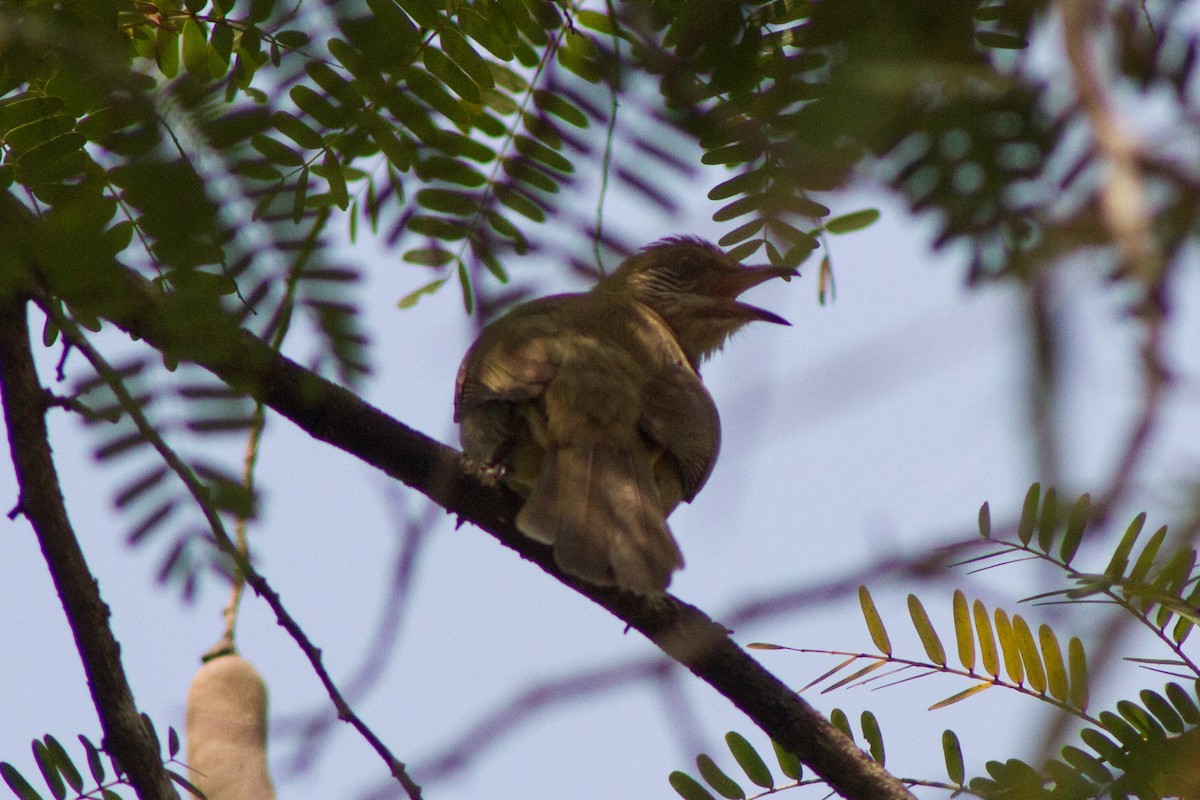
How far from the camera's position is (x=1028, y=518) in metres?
3.17

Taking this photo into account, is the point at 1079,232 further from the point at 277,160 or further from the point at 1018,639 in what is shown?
the point at 1018,639

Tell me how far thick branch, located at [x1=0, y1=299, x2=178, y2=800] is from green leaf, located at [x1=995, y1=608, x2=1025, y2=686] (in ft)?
7.45

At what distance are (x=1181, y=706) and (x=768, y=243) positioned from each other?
4.69 feet

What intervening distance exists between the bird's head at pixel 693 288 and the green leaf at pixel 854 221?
9.23 ft

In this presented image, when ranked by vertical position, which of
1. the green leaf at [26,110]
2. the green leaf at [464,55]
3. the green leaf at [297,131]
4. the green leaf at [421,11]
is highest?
the green leaf at [464,55]

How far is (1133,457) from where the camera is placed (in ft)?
3.70

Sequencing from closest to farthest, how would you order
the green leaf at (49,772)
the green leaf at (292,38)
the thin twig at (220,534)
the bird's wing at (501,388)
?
the thin twig at (220,534) < the green leaf at (292,38) < the green leaf at (49,772) < the bird's wing at (501,388)

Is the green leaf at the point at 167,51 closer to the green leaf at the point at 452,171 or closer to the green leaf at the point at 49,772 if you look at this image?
the green leaf at the point at 452,171

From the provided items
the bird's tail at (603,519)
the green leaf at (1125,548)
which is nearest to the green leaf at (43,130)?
the bird's tail at (603,519)

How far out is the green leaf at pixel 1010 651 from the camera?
11.0 feet

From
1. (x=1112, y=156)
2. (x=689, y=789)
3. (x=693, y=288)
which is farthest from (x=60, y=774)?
(x=693, y=288)

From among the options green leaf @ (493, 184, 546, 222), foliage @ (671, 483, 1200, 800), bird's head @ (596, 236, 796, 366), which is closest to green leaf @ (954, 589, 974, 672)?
foliage @ (671, 483, 1200, 800)

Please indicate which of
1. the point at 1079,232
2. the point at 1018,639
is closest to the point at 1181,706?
the point at 1018,639

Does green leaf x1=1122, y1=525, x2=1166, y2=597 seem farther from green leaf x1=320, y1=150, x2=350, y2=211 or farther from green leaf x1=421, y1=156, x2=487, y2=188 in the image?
green leaf x1=320, y1=150, x2=350, y2=211
